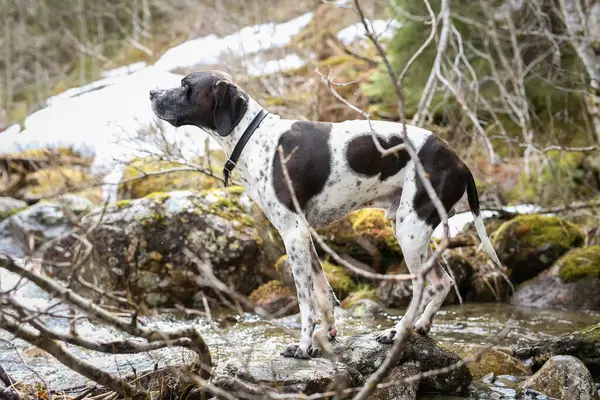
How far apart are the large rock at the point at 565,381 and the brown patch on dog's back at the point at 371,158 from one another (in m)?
1.73

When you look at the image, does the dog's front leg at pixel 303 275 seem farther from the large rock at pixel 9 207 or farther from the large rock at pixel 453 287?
the large rock at pixel 9 207

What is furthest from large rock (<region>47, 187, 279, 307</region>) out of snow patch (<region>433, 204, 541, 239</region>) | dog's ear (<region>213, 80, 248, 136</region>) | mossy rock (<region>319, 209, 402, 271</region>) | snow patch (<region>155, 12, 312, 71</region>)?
snow patch (<region>155, 12, 312, 71</region>)

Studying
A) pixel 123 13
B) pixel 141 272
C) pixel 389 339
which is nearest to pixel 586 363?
pixel 389 339

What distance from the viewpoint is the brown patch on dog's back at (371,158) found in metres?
4.27

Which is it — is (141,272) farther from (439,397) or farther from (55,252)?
(439,397)

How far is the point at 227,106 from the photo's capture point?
436 cm

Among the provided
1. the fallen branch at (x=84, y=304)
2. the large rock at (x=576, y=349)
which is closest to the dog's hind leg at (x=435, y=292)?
the large rock at (x=576, y=349)

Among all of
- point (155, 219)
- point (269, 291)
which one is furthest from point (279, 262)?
point (155, 219)

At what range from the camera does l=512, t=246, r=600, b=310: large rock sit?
712 centimetres

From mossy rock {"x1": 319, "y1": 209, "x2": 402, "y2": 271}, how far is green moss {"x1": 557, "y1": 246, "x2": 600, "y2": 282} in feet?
6.30

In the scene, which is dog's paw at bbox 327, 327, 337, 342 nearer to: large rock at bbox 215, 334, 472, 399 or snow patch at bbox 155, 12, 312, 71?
large rock at bbox 215, 334, 472, 399

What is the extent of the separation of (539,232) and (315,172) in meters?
4.81

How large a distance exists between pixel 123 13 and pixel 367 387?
25975 millimetres

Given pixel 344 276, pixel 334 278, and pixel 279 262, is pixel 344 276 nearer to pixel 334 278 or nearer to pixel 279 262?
pixel 334 278
